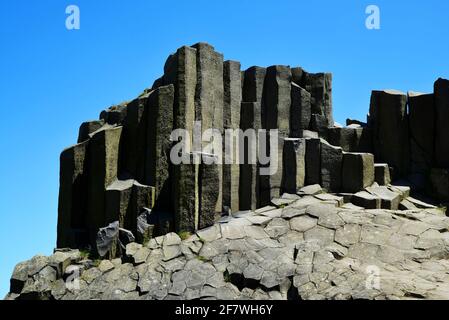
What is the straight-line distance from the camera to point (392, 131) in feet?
52.2

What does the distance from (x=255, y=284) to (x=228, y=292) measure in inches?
24.0

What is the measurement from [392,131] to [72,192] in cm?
1003

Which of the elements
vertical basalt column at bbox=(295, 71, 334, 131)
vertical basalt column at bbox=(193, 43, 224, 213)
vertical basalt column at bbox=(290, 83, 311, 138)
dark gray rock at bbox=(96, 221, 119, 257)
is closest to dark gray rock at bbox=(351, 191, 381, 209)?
vertical basalt column at bbox=(290, 83, 311, 138)

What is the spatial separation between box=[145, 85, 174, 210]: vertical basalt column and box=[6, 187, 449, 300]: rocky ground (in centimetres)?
148

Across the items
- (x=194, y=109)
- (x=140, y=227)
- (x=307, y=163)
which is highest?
(x=194, y=109)

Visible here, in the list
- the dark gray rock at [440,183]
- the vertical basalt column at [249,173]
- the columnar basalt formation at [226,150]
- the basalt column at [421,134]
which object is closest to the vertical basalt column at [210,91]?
the columnar basalt formation at [226,150]

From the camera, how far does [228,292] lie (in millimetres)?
10672

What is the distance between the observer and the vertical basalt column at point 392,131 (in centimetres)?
1580

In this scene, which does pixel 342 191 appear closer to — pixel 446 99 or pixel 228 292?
pixel 446 99

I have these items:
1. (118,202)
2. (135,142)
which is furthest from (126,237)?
(135,142)

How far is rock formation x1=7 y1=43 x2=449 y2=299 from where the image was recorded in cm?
1102

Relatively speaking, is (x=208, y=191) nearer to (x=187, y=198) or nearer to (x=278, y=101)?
(x=187, y=198)

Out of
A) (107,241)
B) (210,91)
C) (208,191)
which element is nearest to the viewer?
(107,241)
